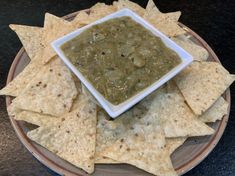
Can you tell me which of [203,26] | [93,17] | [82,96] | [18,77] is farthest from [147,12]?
[18,77]

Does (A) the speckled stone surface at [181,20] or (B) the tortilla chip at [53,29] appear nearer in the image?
(A) the speckled stone surface at [181,20]

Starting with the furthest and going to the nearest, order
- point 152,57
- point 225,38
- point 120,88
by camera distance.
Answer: point 225,38 < point 152,57 < point 120,88

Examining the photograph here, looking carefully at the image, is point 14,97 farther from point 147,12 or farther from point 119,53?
point 147,12

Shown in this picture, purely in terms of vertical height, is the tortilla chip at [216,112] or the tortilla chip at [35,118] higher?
the tortilla chip at [35,118]

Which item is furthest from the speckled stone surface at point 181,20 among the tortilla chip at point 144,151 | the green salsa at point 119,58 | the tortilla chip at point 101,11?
the green salsa at point 119,58

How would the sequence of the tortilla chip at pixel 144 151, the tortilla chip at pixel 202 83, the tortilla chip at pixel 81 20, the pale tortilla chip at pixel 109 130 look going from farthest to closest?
the tortilla chip at pixel 81 20 → the tortilla chip at pixel 202 83 → the pale tortilla chip at pixel 109 130 → the tortilla chip at pixel 144 151

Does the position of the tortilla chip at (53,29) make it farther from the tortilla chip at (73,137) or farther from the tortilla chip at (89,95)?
the tortilla chip at (73,137)

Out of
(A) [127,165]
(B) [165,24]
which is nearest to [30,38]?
(B) [165,24]
